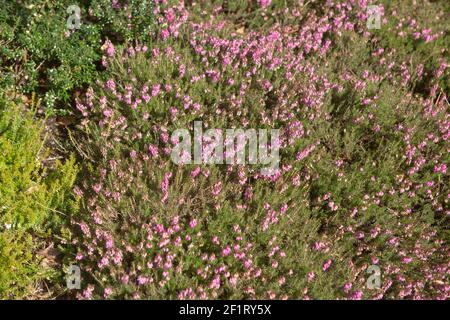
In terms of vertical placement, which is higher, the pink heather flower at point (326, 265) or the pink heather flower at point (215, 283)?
the pink heather flower at point (326, 265)

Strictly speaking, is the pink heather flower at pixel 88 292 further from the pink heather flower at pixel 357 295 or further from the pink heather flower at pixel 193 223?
the pink heather flower at pixel 357 295

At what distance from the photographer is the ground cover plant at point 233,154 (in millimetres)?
3465

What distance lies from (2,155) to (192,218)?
154 centimetres

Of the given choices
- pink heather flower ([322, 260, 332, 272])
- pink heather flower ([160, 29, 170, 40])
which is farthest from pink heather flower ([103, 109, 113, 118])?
pink heather flower ([322, 260, 332, 272])

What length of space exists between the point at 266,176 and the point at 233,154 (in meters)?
0.32

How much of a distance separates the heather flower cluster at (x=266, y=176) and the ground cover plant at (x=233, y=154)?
0.05ft

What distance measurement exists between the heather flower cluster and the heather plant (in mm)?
198

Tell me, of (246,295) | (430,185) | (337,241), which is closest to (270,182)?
(337,241)

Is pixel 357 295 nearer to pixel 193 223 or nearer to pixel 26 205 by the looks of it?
pixel 193 223

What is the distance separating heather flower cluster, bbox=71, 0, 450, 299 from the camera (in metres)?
3.44

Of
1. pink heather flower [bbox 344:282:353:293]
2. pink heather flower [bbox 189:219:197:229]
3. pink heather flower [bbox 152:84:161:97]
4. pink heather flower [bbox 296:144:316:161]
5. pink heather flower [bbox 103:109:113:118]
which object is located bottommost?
pink heather flower [bbox 344:282:353:293]

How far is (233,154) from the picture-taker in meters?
3.94

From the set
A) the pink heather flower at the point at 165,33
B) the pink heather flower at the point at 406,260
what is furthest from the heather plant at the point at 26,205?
the pink heather flower at the point at 406,260

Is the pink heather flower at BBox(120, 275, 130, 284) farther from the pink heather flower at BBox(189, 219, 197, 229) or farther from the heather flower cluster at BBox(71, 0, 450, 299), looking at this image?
the pink heather flower at BBox(189, 219, 197, 229)
